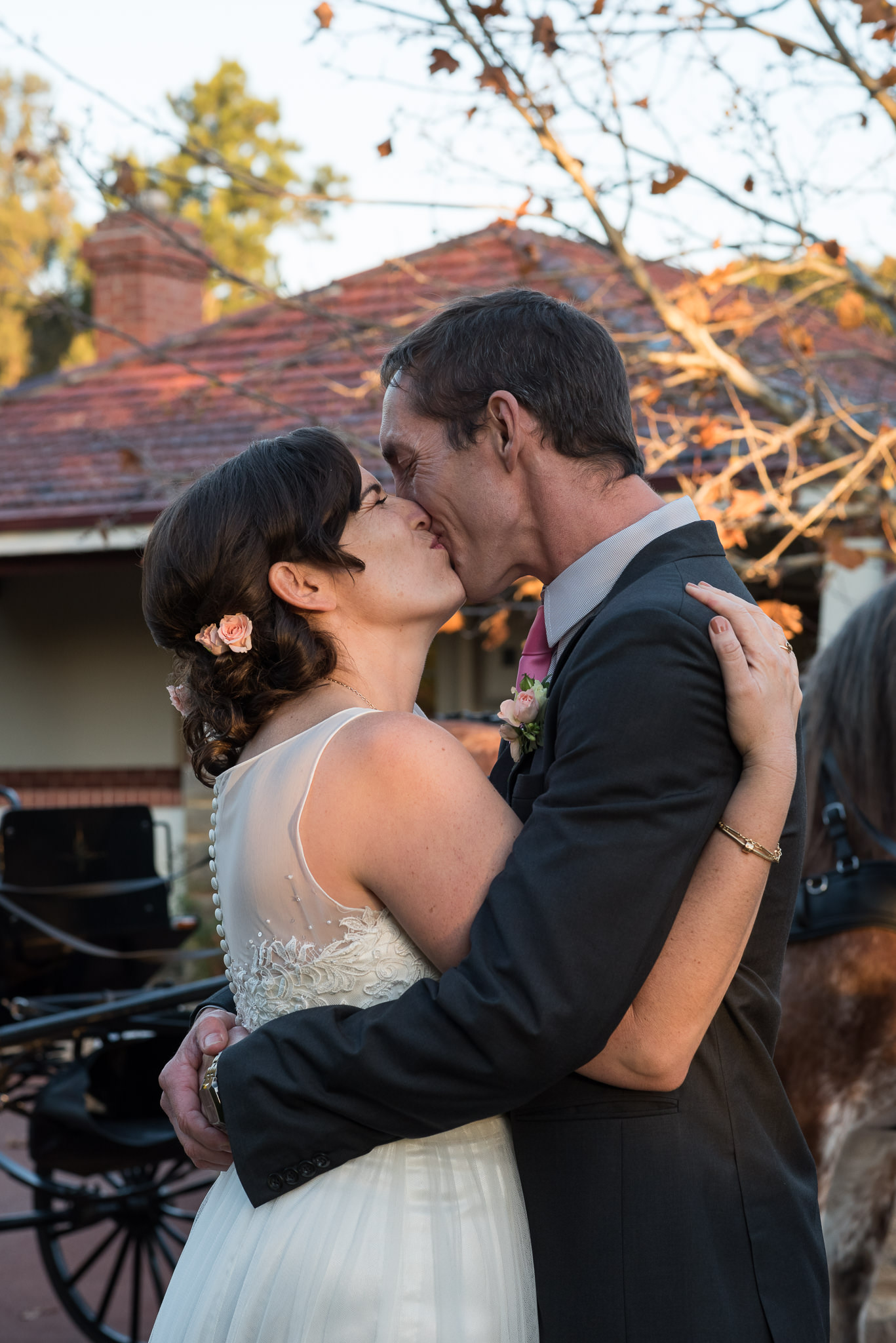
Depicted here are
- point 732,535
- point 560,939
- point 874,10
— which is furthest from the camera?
point 732,535

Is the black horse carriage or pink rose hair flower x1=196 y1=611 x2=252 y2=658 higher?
pink rose hair flower x1=196 y1=611 x2=252 y2=658

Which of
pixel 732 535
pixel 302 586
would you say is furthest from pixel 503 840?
pixel 732 535

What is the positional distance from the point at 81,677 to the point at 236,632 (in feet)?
30.0

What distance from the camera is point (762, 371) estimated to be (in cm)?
572

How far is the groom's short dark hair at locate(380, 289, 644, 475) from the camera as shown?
5.59 ft

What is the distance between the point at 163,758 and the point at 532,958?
30.1 ft

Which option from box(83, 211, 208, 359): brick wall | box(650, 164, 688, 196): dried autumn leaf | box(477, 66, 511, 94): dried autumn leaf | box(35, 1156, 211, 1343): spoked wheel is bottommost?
box(35, 1156, 211, 1343): spoked wheel

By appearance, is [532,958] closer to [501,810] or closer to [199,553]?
[501,810]

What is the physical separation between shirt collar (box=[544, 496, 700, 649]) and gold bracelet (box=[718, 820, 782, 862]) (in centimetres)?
39

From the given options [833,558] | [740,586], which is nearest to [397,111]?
[833,558]

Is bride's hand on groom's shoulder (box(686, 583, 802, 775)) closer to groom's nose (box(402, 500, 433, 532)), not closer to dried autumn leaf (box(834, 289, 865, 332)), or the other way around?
groom's nose (box(402, 500, 433, 532))

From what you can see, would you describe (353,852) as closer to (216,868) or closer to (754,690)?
(216,868)

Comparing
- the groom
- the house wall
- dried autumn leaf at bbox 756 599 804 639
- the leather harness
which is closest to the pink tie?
the groom

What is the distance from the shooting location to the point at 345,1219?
5.24 ft
